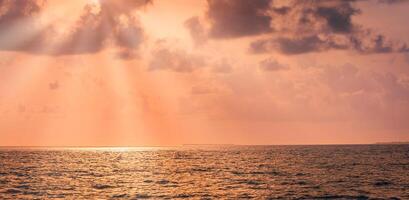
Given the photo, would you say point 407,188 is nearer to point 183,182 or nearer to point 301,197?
point 301,197

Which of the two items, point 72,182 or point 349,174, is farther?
point 349,174

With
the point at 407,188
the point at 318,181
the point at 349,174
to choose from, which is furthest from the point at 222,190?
the point at 349,174

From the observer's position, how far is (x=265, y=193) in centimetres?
7125

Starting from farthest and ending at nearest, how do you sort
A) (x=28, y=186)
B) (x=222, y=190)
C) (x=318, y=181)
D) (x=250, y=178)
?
(x=250, y=178), (x=318, y=181), (x=28, y=186), (x=222, y=190)

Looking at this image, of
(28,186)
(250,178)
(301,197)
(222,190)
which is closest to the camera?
(301,197)

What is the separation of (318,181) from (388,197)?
62.7ft

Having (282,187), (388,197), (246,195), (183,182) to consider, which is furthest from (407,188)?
(183,182)

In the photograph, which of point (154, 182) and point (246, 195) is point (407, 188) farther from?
point (154, 182)

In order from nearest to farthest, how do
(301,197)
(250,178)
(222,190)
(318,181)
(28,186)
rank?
(301,197)
(222,190)
(28,186)
(318,181)
(250,178)

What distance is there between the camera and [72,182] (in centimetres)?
8581

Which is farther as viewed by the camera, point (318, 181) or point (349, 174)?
point (349, 174)

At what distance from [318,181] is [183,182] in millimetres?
20042

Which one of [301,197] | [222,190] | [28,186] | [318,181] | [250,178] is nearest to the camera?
[301,197]

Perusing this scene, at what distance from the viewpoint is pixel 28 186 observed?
261 ft
